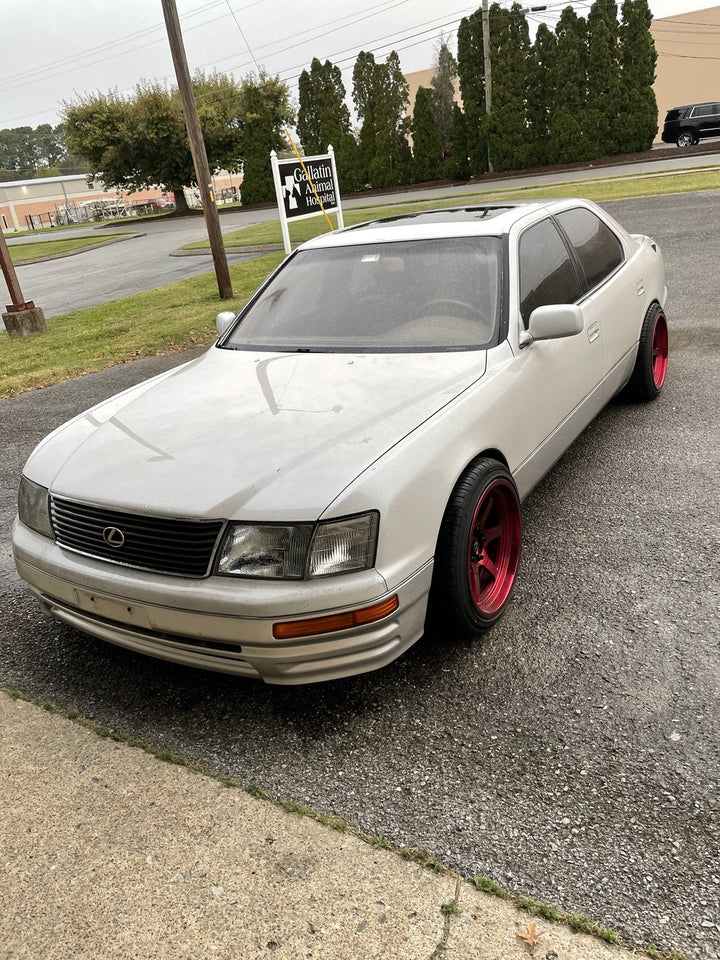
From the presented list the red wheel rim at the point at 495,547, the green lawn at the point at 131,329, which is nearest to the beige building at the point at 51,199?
the green lawn at the point at 131,329

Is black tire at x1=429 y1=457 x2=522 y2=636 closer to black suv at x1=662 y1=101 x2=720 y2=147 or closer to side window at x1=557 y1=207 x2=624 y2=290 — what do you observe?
side window at x1=557 y1=207 x2=624 y2=290

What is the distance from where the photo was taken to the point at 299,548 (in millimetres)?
2393

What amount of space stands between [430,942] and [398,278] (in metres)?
2.84

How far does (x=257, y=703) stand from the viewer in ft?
9.18

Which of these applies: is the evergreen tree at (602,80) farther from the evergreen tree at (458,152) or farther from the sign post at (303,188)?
the sign post at (303,188)

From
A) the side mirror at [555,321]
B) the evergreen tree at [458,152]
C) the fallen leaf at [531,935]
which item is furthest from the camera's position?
the evergreen tree at [458,152]

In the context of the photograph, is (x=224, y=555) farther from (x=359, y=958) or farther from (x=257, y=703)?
(x=359, y=958)

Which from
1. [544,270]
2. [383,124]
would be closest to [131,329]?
[544,270]

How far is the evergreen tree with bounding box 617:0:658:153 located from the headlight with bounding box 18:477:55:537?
108 ft

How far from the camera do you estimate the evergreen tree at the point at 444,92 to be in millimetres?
38312

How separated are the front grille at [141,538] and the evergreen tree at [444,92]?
37.8m

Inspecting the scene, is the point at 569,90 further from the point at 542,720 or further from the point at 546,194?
the point at 542,720

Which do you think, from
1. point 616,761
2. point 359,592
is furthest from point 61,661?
point 616,761

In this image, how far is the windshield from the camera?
350 cm
